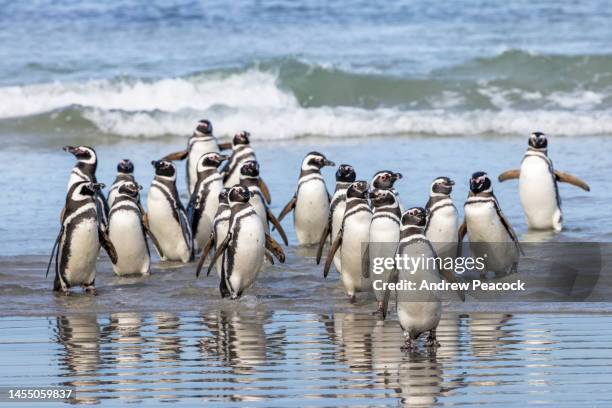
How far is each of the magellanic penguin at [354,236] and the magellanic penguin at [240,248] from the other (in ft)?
1.67

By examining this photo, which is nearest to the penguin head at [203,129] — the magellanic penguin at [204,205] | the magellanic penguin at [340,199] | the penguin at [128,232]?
the magellanic penguin at [204,205]

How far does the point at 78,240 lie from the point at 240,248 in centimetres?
122

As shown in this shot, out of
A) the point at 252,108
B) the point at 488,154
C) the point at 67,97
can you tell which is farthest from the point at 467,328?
the point at 67,97

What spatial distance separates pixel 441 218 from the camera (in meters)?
9.30

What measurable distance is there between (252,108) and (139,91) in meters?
2.67

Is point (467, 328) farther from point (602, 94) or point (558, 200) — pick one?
point (602, 94)

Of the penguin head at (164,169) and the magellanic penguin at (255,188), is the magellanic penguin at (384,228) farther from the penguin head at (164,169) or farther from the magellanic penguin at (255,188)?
the penguin head at (164,169)

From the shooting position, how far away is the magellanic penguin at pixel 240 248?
29.3 feet

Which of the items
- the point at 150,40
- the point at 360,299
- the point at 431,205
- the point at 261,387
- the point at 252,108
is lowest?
the point at 261,387

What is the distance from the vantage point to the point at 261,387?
6.51m

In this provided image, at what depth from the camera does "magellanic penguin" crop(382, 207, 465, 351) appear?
734 cm

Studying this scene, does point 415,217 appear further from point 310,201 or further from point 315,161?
point 310,201

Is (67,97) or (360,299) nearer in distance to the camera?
(360,299)

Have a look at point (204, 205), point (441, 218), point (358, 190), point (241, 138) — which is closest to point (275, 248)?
point (358, 190)
